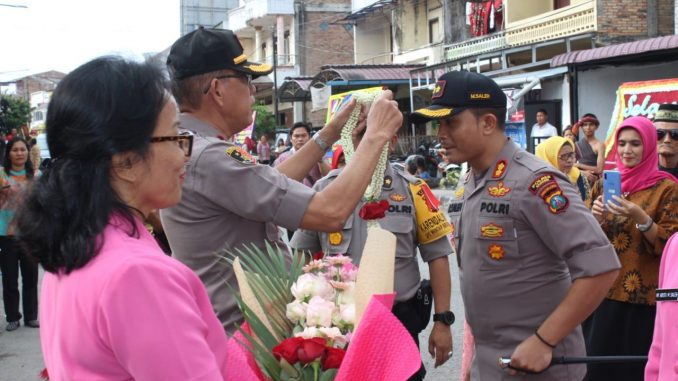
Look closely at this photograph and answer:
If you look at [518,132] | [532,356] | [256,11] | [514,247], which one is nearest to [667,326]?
[532,356]

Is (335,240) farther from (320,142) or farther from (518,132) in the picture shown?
(518,132)

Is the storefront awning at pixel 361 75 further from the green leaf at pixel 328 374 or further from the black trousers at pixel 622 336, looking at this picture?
the green leaf at pixel 328 374

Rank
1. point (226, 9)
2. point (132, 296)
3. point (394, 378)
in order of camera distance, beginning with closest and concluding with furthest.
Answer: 1. point (132, 296)
2. point (394, 378)
3. point (226, 9)

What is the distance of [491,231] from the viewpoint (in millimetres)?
3068

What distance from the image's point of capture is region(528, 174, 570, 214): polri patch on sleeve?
9.41 feet

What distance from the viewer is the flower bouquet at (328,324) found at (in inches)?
69.9

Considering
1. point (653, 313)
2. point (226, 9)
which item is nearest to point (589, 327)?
point (653, 313)

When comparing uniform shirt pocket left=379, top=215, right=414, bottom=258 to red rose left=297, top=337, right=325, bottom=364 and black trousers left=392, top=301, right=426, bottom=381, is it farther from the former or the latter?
red rose left=297, top=337, right=325, bottom=364

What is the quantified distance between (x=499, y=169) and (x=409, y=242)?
1.12m

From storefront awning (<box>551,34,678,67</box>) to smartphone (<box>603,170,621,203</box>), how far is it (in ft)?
33.1

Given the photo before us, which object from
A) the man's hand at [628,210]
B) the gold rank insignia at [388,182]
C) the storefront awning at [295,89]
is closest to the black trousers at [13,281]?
the gold rank insignia at [388,182]

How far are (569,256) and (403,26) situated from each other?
101 feet

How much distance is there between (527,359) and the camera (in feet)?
9.32

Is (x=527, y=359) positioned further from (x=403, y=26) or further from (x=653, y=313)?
(x=403, y=26)
